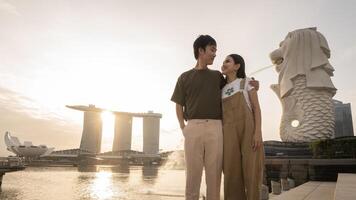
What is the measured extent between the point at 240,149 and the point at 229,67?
887 mm

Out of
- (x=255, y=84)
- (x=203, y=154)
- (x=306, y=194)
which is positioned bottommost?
(x=306, y=194)

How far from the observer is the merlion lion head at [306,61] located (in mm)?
33750

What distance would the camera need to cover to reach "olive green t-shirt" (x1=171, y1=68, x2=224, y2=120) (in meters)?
2.98

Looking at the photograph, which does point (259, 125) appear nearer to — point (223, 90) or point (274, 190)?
point (223, 90)

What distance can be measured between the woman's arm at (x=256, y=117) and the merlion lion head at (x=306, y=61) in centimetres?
3290

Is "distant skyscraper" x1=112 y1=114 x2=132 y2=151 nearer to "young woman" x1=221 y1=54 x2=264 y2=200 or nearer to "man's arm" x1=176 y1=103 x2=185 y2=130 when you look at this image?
"man's arm" x1=176 y1=103 x2=185 y2=130

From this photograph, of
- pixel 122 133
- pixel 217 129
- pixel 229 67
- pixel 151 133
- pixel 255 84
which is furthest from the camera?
pixel 151 133

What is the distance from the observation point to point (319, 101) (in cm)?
3300

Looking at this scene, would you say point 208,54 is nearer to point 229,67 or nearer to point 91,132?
point 229,67

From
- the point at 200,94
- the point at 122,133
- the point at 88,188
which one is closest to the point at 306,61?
the point at 88,188

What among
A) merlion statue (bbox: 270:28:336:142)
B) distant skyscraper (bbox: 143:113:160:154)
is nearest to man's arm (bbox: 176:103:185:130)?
merlion statue (bbox: 270:28:336:142)

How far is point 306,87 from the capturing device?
110 feet

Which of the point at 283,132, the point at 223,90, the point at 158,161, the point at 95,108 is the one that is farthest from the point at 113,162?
the point at 223,90

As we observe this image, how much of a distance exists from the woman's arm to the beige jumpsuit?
43 millimetres
